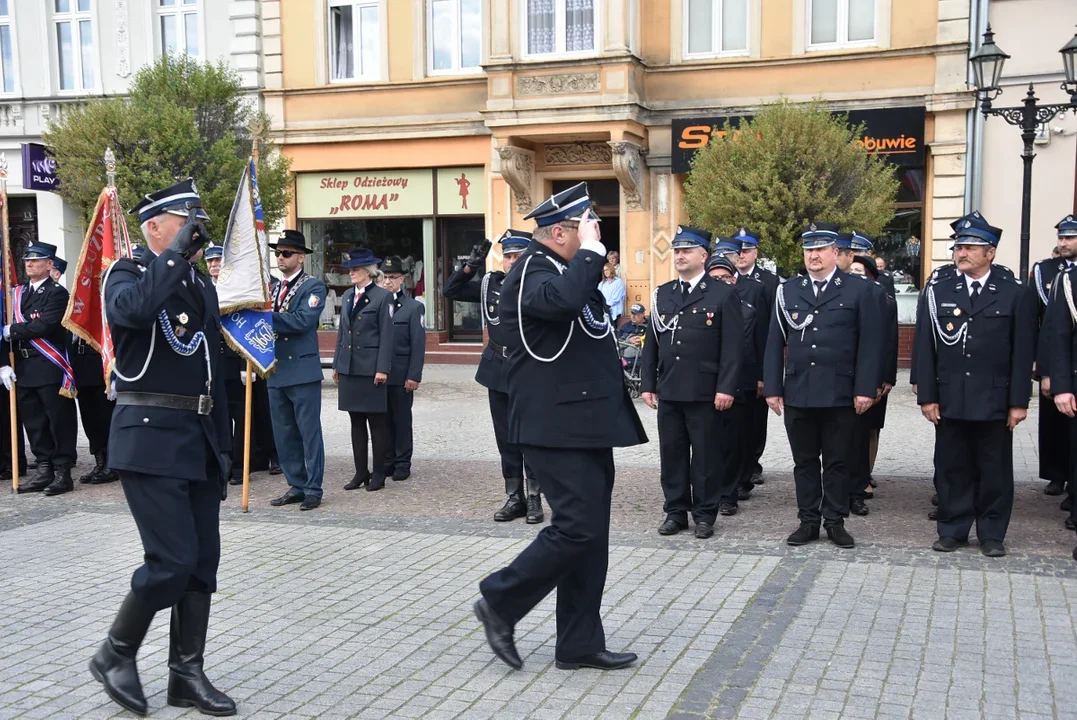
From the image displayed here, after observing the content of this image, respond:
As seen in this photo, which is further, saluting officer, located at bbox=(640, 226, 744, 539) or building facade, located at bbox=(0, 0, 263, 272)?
building facade, located at bbox=(0, 0, 263, 272)

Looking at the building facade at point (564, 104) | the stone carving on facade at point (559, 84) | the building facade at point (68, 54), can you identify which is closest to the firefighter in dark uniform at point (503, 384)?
the building facade at point (564, 104)

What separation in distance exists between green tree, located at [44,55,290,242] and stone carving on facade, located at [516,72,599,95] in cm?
440

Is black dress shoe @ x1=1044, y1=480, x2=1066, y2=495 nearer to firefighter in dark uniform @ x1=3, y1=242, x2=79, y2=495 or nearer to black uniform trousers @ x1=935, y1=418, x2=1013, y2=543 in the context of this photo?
black uniform trousers @ x1=935, y1=418, x2=1013, y2=543

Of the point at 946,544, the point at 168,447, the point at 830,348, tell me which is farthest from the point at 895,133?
the point at 168,447

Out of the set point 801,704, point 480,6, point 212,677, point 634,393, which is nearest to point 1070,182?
point 634,393

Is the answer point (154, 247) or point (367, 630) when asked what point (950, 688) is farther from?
point (154, 247)

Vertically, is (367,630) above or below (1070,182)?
below

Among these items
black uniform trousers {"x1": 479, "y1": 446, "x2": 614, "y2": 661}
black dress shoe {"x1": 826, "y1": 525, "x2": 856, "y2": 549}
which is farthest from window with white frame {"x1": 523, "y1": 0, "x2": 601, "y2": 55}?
black uniform trousers {"x1": 479, "y1": 446, "x2": 614, "y2": 661}

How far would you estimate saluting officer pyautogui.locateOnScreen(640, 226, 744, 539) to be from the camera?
7.44m

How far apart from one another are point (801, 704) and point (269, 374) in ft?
17.3

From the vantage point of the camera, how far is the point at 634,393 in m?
15.2

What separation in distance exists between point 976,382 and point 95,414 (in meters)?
7.65

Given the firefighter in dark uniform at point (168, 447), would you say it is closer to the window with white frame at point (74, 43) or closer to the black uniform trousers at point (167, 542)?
the black uniform trousers at point (167, 542)

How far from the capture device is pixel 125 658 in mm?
4453
